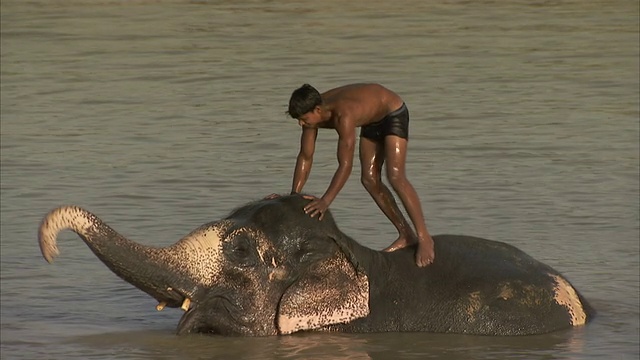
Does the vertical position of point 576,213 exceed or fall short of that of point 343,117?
it falls short

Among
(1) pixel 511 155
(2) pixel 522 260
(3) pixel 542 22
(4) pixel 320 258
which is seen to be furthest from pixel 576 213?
(3) pixel 542 22

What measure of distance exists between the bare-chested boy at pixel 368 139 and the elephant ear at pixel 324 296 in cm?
41

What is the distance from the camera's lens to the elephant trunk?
10.2 metres

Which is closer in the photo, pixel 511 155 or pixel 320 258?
pixel 320 258

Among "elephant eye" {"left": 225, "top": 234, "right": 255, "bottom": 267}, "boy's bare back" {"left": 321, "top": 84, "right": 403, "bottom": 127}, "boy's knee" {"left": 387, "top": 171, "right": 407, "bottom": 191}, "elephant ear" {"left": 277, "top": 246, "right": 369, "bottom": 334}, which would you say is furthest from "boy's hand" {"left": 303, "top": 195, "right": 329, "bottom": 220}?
"boy's knee" {"left": 387, "top": 171, "right": 407, "bottom": 191}

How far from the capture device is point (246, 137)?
60.4 ft

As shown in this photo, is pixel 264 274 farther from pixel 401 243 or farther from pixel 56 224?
pixel 56 224

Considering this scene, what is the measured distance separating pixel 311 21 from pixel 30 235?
1247 cm

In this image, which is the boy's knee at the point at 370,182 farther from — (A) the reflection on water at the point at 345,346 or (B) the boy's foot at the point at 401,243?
(A) the reflection on water at the point at 345,346

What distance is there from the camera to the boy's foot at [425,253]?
1152 centimetres

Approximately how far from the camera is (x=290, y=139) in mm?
18250

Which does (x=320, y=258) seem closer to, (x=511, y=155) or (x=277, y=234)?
(x=277, y=234)

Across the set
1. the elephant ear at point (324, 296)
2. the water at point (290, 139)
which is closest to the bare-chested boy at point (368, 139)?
the elephant ear at point (324, 296)

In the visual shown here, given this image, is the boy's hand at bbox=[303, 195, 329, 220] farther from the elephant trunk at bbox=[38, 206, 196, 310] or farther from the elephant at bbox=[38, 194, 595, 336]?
the elephant trunk at bbox=[38, 206, 196, 310]
